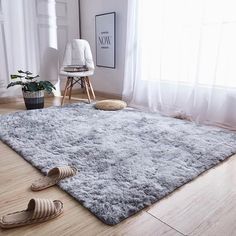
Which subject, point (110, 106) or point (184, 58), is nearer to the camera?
point (184, 58)

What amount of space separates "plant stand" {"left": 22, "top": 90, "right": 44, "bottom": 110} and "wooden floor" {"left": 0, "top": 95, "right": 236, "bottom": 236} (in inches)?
64.9

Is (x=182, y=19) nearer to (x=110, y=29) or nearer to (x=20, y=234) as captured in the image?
(x=110, y=29)

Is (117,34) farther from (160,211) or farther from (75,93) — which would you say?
(160,211)

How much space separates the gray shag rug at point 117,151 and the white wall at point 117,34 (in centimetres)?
108

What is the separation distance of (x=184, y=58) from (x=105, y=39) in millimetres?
1456

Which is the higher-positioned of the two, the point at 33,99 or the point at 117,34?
the point at 117,34

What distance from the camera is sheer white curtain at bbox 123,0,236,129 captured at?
89.7 inches

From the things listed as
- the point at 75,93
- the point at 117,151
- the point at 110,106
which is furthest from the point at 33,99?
the point at 117,151

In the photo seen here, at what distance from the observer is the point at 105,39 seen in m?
3.62

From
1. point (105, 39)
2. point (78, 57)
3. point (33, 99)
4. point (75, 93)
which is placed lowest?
point (75, 93)

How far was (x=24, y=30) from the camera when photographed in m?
3.38

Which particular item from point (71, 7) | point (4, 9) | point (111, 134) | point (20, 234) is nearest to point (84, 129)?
point (111, 134)

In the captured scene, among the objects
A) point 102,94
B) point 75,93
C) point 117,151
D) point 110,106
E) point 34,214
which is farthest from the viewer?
point 75,93

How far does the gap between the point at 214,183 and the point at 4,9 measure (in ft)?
Result: 10.5
